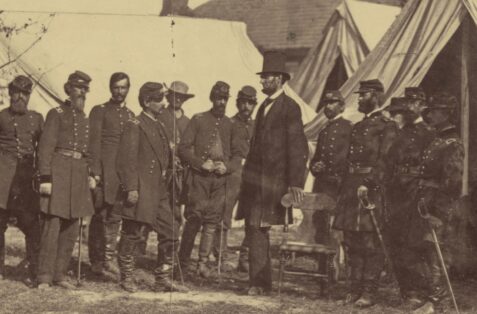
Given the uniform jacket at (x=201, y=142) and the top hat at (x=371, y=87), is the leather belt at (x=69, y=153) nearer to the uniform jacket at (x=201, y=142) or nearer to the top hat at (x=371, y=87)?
the uniform jacket at (x=201, y=142)

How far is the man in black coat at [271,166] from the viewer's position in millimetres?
7191

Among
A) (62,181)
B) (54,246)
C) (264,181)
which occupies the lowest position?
(54,246)

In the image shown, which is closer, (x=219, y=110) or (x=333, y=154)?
(x=333, y=154)

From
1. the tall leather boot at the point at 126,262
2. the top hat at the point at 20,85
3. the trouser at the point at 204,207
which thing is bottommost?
the tall leather boot at the point at 126,262

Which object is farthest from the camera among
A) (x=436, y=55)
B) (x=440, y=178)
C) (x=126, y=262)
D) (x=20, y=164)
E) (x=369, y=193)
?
(x=436, y=55)

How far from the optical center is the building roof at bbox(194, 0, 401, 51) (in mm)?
23422

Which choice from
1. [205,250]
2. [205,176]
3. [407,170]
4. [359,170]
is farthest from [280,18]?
[407,170]

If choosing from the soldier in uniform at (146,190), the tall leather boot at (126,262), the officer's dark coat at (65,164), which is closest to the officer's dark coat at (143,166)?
the soldier in uniform at (146,190)

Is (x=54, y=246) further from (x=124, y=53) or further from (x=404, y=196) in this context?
(x=124, y=53)

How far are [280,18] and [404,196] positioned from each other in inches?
729

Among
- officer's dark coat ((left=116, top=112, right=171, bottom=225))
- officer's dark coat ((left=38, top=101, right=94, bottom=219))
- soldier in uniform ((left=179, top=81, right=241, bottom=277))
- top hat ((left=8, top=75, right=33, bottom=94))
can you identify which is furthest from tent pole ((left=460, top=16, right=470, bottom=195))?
top hat ((left=8, top=75, right=33, bottom=94))

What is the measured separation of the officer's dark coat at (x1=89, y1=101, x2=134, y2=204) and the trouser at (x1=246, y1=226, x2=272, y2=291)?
66.0 inches

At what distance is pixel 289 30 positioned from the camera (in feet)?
78.5

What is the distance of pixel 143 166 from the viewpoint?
7.27 metres
